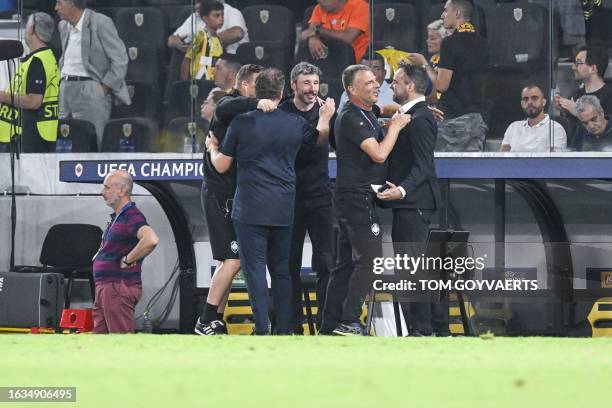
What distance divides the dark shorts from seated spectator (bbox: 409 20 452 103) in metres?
3.26

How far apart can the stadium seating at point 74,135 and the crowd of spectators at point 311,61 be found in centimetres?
2

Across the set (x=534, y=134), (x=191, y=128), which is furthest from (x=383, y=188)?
(x=191, y=128)

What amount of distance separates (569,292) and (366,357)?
335 centimetres

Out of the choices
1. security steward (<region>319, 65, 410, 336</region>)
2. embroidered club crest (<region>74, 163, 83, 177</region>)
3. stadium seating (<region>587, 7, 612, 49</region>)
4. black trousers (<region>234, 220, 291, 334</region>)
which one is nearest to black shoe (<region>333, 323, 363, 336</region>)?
security steward (<region>319, 65, 410, 336</region>)

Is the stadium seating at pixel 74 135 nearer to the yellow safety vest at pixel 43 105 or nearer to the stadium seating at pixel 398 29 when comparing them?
the yellow safety vest at pixel 43 105

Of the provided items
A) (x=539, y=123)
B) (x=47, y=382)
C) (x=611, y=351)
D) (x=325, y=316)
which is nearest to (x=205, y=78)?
(x=539, y=123)

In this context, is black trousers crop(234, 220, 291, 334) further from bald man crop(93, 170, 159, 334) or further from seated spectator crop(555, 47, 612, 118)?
seated spectator crop(555, 47, 612, 118)

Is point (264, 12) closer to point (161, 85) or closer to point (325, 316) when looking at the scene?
point (161, 85)

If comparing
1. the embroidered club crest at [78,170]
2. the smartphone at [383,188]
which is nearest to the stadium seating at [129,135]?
the embroidered club crest at [78,170]

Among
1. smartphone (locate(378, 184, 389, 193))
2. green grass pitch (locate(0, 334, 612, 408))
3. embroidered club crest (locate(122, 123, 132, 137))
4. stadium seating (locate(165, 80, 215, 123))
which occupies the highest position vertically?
stadium seating (locate(165, 80, 215, 123))

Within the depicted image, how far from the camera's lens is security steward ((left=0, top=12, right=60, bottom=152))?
13.2 metres

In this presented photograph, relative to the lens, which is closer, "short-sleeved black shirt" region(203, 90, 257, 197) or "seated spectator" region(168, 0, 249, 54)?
"short-sleeved black shirt" region(203, 90, 257, 197)

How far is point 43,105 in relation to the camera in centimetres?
1325

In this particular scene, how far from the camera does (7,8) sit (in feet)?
44.0
